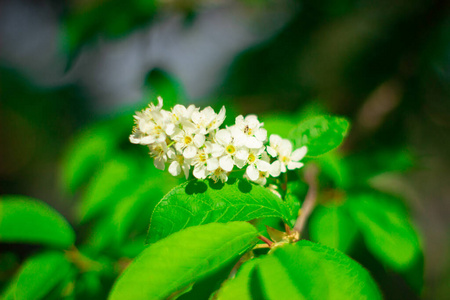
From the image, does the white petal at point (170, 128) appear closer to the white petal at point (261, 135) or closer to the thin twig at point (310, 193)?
the white petal at point (261, 135)

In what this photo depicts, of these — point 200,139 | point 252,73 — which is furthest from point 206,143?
point 252,73

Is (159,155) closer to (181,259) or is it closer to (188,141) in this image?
(188,141)

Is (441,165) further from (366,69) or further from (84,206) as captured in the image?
(84,206)

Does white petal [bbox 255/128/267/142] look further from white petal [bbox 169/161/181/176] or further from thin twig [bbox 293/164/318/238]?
thin twig [bbox 293/164/318/238]

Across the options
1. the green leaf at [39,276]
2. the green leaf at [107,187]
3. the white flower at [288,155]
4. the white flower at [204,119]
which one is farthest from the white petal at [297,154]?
the green leaf at [39,276]

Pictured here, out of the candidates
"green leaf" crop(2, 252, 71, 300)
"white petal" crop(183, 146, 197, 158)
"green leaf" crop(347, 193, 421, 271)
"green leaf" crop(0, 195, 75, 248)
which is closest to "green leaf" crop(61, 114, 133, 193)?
"green leaf" crop(0, 195, 75, 248)

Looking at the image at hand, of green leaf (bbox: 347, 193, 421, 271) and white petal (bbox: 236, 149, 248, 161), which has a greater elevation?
white petal (bbox: 236, 149, 248, 161)

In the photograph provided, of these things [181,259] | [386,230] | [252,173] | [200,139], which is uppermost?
[200,139]
